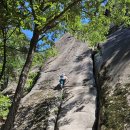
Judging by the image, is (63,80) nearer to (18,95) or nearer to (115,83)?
(115,83)

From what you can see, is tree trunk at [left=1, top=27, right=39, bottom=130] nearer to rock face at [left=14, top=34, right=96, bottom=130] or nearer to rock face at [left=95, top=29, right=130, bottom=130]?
rock face at [left=14, top=34, right=96, bottom=130]

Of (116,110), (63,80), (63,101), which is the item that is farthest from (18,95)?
(63,80)

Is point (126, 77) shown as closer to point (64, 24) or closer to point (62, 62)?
point (64, 24)

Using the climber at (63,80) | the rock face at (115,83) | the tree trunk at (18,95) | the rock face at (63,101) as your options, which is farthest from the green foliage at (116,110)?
the climber at (63,80)

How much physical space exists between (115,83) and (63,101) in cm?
293

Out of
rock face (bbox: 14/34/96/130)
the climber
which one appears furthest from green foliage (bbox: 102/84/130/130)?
the climber

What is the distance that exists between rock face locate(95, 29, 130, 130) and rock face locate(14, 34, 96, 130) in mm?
689

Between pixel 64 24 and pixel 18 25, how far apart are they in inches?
132

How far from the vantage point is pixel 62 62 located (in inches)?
913

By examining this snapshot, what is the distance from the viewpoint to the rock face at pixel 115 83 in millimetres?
12391

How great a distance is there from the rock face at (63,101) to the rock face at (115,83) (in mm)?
689

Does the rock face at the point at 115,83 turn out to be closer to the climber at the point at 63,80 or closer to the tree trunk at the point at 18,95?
the climber at the point at 63,80

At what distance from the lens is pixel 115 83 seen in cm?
1494

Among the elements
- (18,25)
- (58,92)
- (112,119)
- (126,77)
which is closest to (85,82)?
(58,92)
